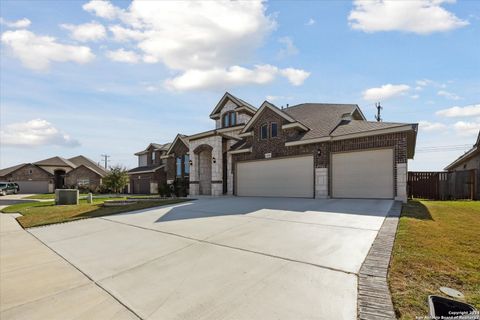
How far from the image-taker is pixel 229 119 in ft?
80.1

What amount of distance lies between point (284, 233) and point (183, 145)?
20.4 meters

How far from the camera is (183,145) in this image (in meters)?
25.5

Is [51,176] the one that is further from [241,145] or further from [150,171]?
[241,145]

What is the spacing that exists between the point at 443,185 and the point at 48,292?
1778cm

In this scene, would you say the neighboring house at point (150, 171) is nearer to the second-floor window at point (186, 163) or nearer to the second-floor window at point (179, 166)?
the second-floor window at point (179, 166)

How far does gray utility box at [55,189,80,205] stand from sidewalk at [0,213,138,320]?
13.4 meters

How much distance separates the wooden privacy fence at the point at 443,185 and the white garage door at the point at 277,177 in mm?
5826

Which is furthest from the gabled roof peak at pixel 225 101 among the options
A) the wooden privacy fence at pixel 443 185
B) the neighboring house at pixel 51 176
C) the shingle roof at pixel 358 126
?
the neighboring house at pixel 51 176

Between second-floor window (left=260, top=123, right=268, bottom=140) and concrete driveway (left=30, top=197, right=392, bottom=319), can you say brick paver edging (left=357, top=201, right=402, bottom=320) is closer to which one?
concrete driveway (left=30, top=197, right=392, bottom=319)

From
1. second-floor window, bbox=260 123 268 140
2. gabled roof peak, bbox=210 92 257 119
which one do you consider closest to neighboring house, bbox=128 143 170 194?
gabled roof peak, bbox=210 92 257 119

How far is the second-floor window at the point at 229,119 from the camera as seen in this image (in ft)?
78.5

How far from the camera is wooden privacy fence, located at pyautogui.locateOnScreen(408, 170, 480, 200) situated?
14477mm

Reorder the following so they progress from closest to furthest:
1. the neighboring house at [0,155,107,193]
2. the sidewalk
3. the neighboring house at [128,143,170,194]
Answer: the sidewalk, the neighboring house at [128,143,170,194], the neighboring house at [0,155,107,193]

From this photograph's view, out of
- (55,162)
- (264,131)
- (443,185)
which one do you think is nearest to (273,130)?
(264,131)
